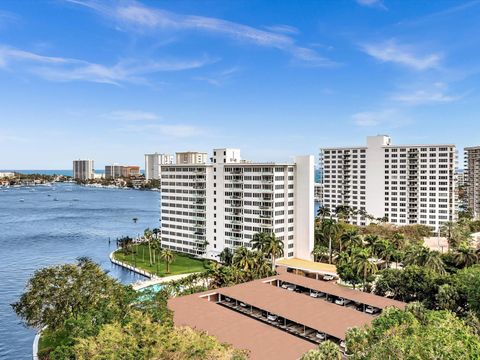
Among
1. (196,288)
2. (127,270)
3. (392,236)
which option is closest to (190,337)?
(196,288)

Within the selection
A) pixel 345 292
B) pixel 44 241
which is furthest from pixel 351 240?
pixel 44 241

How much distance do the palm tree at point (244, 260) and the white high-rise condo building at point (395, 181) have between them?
6487cm

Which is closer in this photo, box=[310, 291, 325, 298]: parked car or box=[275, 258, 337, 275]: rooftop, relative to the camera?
box=[310, 291, 325, 298]: parked car

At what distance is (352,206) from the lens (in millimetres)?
122125

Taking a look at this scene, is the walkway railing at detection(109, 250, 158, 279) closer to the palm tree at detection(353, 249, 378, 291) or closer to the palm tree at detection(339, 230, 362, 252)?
the palm tree at detection(339, 230, 362, 252)

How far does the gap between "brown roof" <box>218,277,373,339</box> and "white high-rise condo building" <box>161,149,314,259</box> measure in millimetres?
23061

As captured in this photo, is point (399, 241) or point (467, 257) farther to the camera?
point (399, 241)

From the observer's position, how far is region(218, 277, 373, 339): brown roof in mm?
40562

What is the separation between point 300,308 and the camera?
45.4 m

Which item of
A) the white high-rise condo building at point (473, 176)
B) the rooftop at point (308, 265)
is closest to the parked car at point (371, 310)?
the rooftop at point (308, 265)

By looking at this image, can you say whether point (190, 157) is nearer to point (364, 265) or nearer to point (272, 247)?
point (272, 247)

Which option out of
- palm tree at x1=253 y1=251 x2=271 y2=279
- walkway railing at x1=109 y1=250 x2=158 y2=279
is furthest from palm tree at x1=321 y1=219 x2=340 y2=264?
walkway railing at x1=109 y1=250 x2=158 y2=279

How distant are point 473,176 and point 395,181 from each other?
4135cm

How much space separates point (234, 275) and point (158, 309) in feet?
86.9
